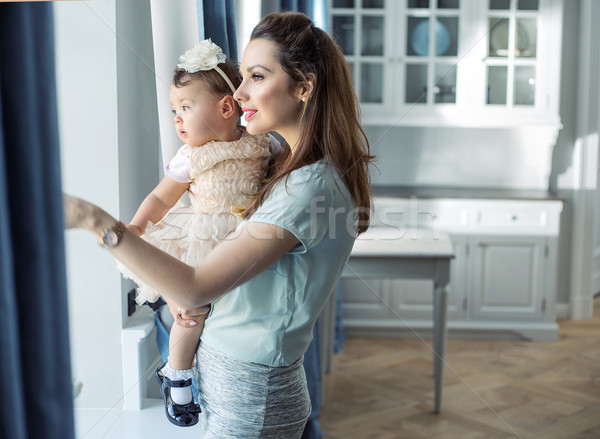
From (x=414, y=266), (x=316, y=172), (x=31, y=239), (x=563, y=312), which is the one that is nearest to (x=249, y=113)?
(x=316, y=172)

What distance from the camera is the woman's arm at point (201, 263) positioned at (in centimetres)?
73

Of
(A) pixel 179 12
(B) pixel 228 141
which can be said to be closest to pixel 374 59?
(A) pixel 179 12

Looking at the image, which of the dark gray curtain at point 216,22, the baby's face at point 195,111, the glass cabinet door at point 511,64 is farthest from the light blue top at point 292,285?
the glass cabinet door at point 511,64

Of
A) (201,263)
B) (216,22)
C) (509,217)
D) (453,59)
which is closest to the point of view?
(201,263)

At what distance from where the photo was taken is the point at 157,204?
39.2 inches

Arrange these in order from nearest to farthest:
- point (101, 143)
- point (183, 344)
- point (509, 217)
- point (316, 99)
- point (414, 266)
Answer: point (316, 99), point (183, 344), point (101, 143), point (414, 266), point (509, 217)

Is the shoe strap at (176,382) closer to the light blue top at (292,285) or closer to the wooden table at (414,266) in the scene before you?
the light blue top at (292,285)

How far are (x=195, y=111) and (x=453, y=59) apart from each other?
8.56 ft

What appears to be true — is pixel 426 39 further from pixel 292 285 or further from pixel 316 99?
pixel 292 285

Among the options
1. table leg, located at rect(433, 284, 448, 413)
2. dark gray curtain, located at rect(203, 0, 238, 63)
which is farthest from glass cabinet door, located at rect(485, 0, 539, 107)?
dark gray curtain, located at rect(203, 0, 238, 63)

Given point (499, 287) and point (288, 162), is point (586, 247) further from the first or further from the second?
point (288, 162)

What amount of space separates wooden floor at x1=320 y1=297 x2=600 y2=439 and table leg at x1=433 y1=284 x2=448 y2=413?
94mm

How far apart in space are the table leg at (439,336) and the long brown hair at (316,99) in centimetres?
152

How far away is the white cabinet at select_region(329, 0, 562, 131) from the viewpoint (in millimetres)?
3275
